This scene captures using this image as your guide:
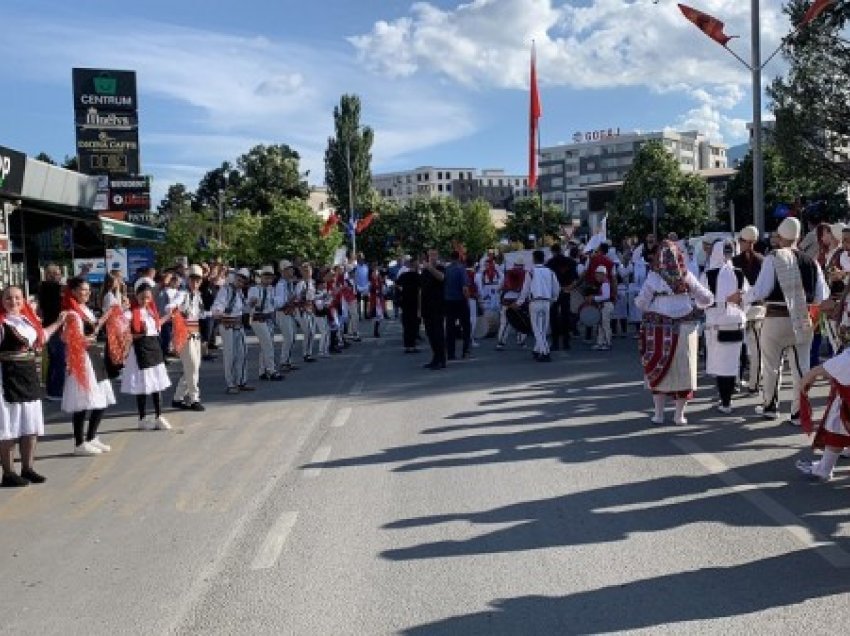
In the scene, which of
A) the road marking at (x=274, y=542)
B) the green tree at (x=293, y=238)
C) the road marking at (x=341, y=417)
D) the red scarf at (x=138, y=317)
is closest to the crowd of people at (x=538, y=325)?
the red scarf at (x=138, y=317)

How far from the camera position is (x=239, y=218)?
2913 inches

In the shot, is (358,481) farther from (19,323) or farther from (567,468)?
(19,323)

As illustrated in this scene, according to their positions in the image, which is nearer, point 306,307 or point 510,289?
point 306,307

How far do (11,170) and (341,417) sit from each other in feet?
31.7

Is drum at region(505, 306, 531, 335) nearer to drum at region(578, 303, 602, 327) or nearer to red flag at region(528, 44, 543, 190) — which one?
drum at region(578, 303, 602, 327)

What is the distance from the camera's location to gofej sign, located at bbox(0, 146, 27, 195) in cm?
1653

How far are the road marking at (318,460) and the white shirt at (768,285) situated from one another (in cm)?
474

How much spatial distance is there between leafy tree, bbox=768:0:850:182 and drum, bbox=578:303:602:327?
36.1 feet

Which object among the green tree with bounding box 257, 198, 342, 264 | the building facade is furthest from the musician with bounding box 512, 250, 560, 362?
the building facade

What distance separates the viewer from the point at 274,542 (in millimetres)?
6250

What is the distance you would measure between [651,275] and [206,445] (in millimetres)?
5338

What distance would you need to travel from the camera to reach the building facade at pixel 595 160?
166 metres

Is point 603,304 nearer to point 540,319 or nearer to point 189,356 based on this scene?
point 540,319

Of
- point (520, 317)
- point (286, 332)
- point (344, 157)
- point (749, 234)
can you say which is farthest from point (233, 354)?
point (344, 157)
